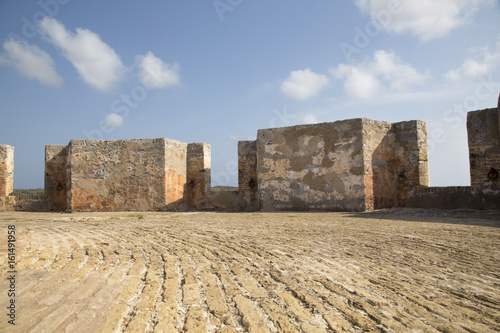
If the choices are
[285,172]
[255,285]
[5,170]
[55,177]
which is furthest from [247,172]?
[255,285]

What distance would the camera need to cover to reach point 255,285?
2736 mm

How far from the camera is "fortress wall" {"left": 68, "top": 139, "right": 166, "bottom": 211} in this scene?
12289 mm

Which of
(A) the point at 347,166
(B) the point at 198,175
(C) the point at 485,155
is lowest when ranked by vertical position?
(B) the point at 198,175

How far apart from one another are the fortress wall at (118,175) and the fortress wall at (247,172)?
118 inches

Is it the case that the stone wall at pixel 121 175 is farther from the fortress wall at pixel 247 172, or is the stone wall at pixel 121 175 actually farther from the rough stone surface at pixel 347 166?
the rough stone surface at pixel 347 166

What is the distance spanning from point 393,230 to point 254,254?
10.7ft

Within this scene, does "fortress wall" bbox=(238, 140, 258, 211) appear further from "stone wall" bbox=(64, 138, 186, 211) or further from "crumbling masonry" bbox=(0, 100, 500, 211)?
"stone wall" bbox=(64, 138, 186, 211)

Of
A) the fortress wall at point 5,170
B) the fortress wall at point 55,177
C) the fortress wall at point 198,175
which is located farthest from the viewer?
the fortress wall at point 55,177

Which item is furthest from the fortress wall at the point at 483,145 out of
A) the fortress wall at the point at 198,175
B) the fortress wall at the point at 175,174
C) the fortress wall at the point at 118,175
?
the fortress wall at the point at 118,175

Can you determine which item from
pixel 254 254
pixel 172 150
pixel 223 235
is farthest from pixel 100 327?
pixel 172 150

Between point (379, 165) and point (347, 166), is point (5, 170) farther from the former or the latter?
point (379, 165)

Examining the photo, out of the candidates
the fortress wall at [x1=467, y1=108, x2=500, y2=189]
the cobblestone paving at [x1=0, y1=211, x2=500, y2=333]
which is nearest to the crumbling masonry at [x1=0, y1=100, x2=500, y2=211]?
the fortress wall at [x1=467, y1=108, x2=500, y2=189]

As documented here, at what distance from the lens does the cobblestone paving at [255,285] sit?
2043mm

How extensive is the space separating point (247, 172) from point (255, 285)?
10.2 m
